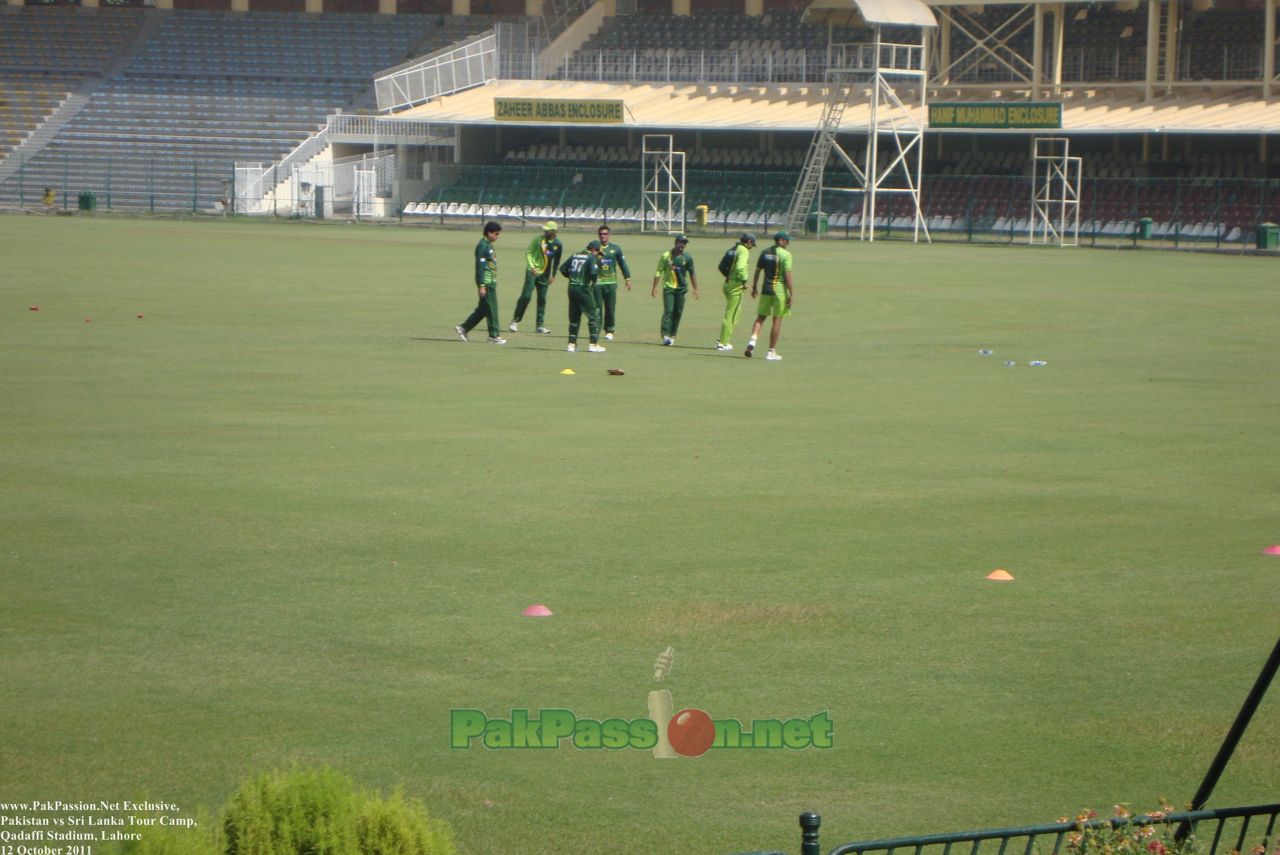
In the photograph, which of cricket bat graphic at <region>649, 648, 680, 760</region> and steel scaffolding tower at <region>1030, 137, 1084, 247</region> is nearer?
cricket bat graphic at <region>649, 648, 680, 760</region>

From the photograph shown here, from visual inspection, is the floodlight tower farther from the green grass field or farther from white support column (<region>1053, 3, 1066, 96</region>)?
the green grass field

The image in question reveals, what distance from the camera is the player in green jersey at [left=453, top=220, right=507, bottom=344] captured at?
2305 cm

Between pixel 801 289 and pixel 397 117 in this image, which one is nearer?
pixel 801 289

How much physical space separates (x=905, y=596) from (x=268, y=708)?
12.4 feet

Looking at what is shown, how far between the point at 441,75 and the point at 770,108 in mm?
13681

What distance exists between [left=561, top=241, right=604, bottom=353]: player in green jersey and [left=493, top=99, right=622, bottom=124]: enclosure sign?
42327 millimetres

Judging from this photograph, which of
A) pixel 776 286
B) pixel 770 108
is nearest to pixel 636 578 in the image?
pixel 776 286

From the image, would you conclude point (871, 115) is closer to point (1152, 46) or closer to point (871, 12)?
point (871, 12)

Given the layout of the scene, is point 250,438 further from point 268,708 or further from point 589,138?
point 589,138

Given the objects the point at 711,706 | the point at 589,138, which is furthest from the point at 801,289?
the point at 589,138

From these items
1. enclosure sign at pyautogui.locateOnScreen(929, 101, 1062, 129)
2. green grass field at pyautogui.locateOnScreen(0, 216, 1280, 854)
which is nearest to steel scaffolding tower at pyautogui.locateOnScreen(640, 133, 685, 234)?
enclosure sign at pyautogui.locateOnScreen(929, 101, 1062, 129)

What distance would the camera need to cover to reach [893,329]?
27719 mm

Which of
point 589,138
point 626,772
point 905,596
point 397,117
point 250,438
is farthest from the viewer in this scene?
point 589,138

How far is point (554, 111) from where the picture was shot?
65.8 metres
